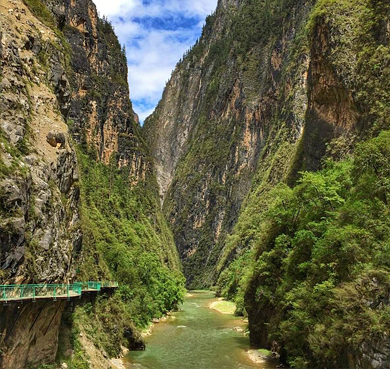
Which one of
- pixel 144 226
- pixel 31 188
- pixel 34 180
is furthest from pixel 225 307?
pixel 31 188

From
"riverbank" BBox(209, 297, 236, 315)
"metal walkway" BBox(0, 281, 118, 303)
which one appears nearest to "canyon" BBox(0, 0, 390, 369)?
"metal walkway" BBox(0, 281, 118, 303)

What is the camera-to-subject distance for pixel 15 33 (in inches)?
1243

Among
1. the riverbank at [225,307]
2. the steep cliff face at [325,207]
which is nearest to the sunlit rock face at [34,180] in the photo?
the steep cliff face at [325,207]

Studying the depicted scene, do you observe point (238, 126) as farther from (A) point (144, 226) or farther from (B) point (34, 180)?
(B) point (34, 180)

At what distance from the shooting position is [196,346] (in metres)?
39.7

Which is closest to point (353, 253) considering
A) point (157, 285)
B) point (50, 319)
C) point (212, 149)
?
point (50, 319)

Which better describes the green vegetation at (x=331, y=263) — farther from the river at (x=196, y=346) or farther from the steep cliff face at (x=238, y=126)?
the steep cliff face at (x=238, y=126)

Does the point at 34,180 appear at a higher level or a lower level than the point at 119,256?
higher

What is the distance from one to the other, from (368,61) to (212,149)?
128913 millimetres

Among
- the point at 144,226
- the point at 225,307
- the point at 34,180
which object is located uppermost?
the point at 144,226

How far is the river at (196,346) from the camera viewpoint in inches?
1288

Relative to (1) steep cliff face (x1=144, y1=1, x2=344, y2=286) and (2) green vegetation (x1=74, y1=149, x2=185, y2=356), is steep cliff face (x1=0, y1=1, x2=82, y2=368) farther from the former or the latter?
(1) steep cliff face (x1=144, y1=1, x2=344, y2=286)

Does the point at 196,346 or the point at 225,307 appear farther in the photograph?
the point at 225,307

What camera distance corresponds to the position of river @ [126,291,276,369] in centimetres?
3272
